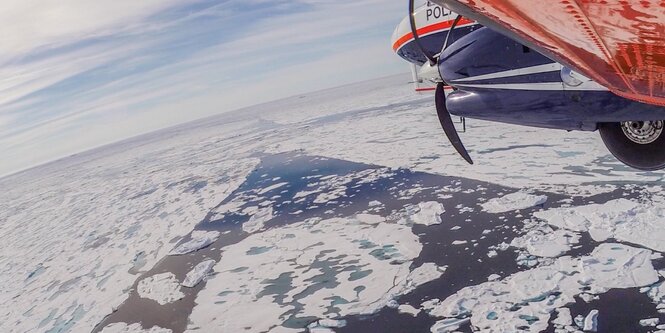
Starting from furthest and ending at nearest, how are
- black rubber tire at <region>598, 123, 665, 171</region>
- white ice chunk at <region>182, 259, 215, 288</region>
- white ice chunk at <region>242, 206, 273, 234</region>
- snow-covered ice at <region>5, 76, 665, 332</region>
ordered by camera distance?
white ice chunk at <region>242, 206, 273, 234</region>
white ice chunk at <region>182, 259, 215, 288</region>
snow-covered ice at <region>5, 76, 665, 332</region>
black rubber tire at <region>598, 123, 665, 171</region>

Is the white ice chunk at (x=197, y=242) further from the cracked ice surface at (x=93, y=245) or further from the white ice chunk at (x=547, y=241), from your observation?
the white ice chunk at (x=547, y=241)

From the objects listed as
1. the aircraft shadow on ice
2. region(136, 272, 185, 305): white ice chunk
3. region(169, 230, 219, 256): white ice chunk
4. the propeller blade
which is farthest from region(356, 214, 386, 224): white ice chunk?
the propeller blade

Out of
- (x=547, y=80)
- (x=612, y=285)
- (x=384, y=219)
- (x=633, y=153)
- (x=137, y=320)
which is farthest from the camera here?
(x=384, y=219)

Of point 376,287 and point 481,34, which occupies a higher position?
point 481,34

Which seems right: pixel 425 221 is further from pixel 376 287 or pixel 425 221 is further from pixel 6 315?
pixel 6 315

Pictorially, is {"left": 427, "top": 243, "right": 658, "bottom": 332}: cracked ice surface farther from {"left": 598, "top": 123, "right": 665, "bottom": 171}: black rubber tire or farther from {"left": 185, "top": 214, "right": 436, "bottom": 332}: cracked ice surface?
{"left": 598, "top": 123, "right": 665, "bottom": 171}: black rubber tire

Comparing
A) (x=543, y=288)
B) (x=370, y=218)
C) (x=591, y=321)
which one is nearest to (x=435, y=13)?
(x=543, y=288)

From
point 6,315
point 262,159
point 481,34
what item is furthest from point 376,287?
point 262,159

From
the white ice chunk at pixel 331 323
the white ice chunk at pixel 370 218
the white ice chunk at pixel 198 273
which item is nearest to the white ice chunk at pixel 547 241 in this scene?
the white ice chunk at pixel 370 218
